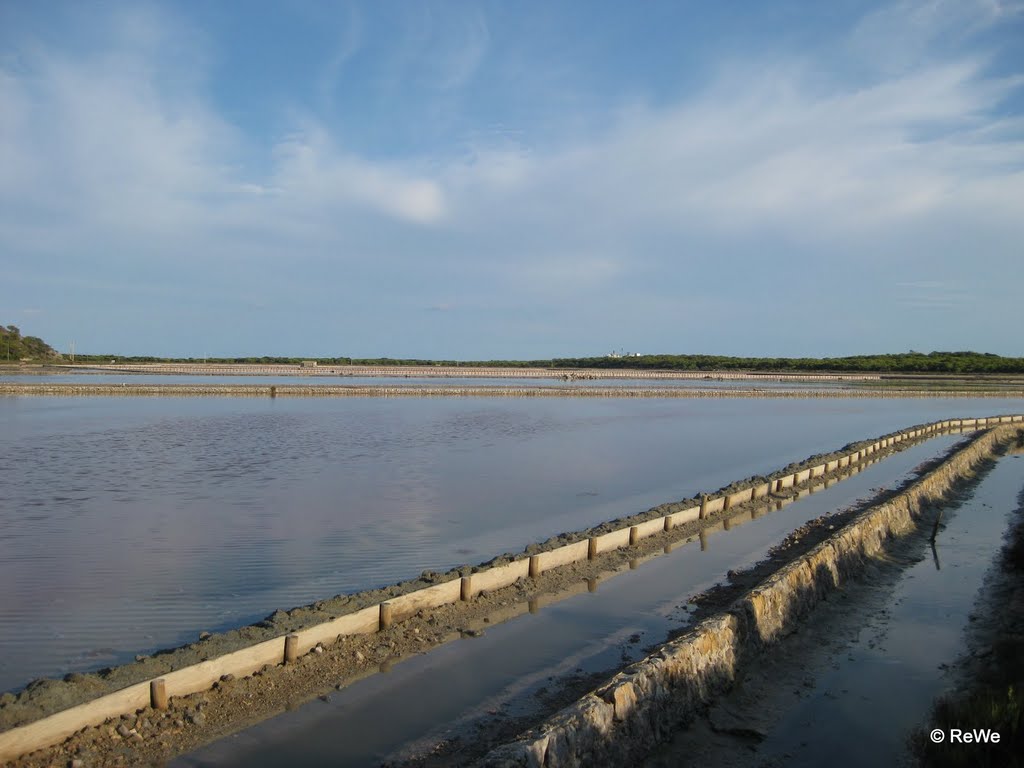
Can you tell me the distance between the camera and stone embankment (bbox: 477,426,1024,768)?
463 centimetres

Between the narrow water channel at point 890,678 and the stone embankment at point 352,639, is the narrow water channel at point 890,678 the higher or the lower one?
the lower one

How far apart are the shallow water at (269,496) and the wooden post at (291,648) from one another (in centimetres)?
129

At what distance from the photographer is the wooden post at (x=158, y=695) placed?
5.38 meters

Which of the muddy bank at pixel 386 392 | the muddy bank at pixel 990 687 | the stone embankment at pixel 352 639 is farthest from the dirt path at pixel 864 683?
the muddy bank at pixel 386 392

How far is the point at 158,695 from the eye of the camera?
538 cm

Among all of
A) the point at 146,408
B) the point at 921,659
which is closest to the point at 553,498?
the point at 921,659

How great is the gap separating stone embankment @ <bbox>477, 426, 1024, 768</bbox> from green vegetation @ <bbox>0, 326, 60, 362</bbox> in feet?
265

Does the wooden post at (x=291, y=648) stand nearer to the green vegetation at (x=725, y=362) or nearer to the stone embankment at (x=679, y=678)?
the stone embankment at (x=679, y=678)

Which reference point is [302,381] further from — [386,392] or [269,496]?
[269,496]

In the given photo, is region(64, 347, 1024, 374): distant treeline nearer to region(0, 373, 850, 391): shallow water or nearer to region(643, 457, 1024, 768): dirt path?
region(0, 373, 850, 391): shallow water

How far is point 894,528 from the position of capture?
11977 mm

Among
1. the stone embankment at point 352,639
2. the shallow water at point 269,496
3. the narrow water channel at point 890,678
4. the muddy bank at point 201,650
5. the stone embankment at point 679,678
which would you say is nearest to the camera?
the stone embankment at point 679,678

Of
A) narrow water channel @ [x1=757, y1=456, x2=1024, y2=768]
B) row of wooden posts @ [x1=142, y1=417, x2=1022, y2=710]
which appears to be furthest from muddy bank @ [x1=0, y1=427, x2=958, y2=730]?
narrow water channel @ [x1=757, y1=456, x2=1024, y2=768]

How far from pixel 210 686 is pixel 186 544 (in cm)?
491
